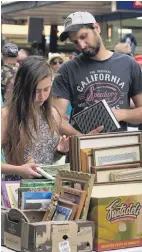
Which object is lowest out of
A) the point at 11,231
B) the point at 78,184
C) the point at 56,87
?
the point at 11,231

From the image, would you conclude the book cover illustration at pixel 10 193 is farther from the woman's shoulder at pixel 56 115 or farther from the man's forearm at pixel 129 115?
the man's forearm at pixel 129 115

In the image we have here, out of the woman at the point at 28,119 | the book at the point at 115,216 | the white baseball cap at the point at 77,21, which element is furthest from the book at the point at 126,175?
the white baseball cap at the point at 77,21

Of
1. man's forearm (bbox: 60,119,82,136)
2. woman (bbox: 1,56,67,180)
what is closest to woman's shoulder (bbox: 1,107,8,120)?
woman (bbox: 1,56,67,180)

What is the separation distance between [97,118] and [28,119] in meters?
0.37

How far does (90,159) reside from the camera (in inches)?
101

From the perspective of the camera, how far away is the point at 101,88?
12.1 feet

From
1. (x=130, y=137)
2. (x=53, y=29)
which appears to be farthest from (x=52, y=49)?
(x=130, y=137)

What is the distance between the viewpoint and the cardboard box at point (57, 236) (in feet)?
7.40

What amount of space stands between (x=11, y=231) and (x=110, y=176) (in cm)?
46

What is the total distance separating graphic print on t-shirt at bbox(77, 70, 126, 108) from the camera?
145 inches

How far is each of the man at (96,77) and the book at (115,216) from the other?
4.02 feet

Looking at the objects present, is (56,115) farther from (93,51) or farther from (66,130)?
(93,51)

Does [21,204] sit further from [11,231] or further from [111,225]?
[111,225]

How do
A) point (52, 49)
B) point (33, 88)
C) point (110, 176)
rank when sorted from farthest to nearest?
point (52, 49)
point (33, 88)
point (110, 176)
